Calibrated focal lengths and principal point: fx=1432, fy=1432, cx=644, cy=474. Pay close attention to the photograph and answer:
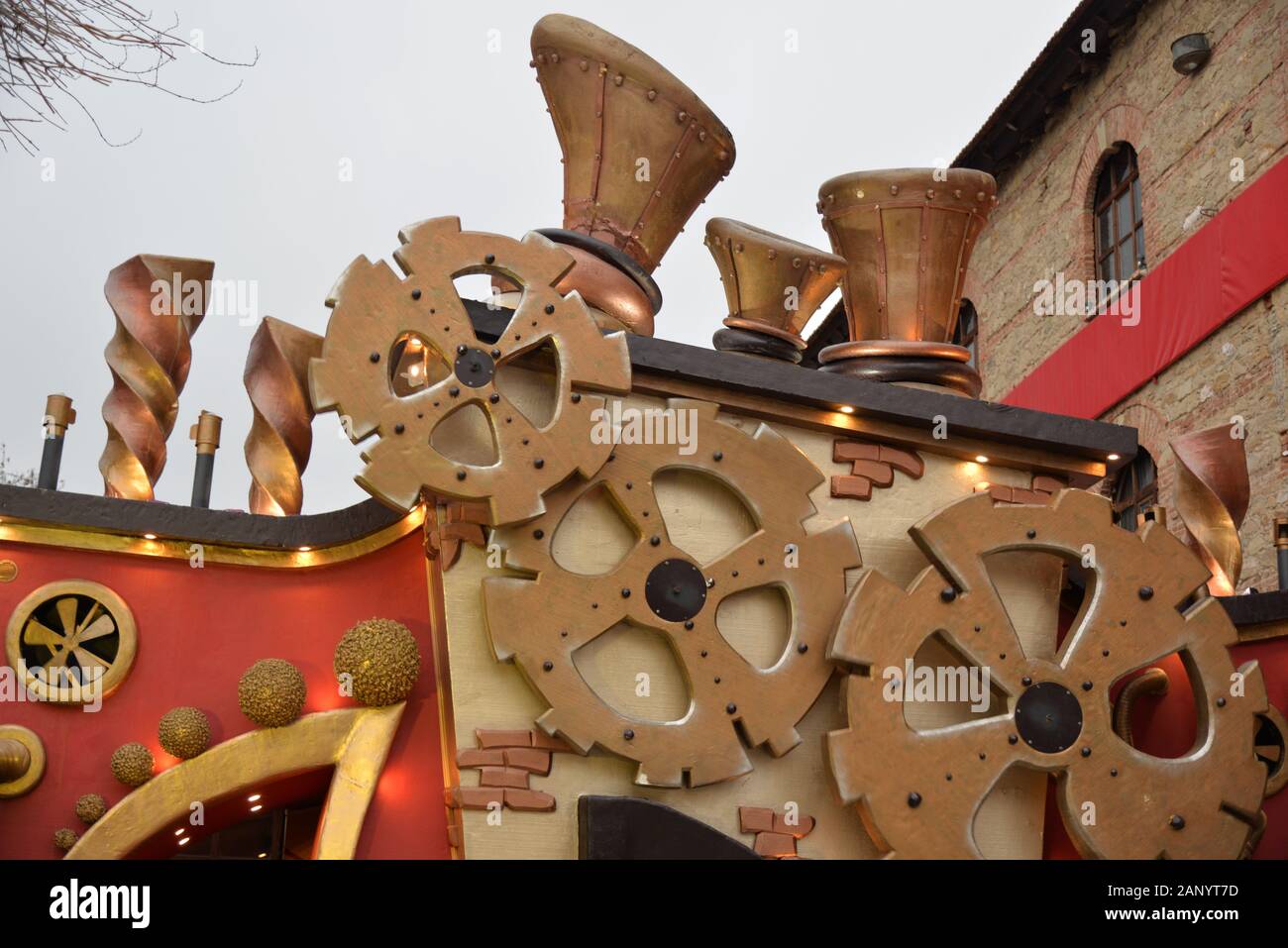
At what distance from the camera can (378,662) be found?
4.59m

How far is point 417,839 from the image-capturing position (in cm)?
459

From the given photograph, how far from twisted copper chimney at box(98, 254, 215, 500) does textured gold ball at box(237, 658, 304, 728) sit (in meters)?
0.84

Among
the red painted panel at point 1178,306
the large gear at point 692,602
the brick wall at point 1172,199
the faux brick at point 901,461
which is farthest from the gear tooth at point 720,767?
the red painted panel at point 1178,306

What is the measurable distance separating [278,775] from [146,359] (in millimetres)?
1569

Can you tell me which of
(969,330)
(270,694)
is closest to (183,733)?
(270,694)

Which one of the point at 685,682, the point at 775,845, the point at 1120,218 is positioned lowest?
the point at 775,845

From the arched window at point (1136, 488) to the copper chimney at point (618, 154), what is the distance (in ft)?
21.0

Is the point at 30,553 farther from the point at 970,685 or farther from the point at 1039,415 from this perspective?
the point at 1039,415

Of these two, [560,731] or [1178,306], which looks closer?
[560,731]

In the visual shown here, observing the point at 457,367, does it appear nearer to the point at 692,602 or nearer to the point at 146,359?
the point at 692,602

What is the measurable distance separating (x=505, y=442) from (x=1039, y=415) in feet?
6.91

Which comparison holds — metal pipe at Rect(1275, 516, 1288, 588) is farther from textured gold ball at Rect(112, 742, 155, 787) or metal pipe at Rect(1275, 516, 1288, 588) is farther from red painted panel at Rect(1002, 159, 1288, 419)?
textured gold ball at Rect(112, 742, 155, 787)

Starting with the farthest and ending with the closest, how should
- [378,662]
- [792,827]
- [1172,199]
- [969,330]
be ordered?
[969,330] → [1172,199] → [792,827] → [378,662]

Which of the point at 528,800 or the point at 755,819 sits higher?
the point at 528,800
